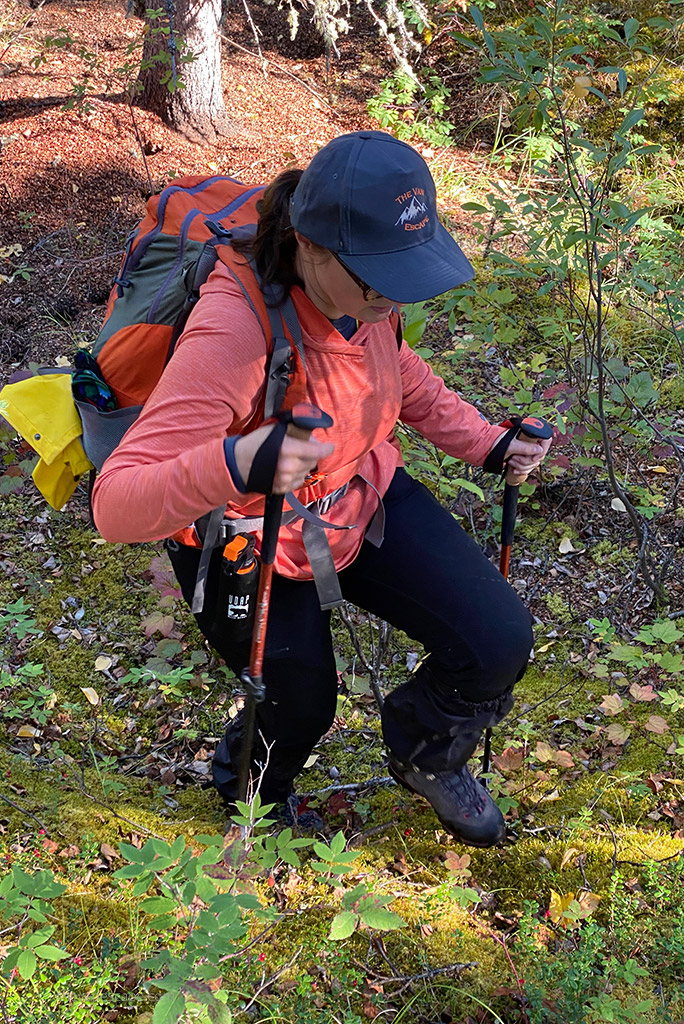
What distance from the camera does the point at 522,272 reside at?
3.87m

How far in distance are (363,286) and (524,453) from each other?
3.33 feet

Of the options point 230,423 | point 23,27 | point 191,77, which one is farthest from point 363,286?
point 23,27

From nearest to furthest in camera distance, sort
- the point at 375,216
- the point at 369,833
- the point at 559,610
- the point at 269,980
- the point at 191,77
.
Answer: the point at 375,216 < the point at 269,980 < the point at 369,833 < the point at 559,610 < the point at 191,77

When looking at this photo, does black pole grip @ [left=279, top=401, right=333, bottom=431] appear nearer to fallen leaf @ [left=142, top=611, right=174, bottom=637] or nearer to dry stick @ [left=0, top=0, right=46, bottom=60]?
fallen leaf @ [left=142, top=611, right=174, bottom=637]

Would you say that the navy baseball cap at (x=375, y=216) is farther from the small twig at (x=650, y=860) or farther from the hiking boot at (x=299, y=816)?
the small twig at (x=650, y=860)

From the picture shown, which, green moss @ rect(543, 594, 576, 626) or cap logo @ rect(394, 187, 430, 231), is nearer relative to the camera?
cap logo @ rect(394, 187, 430, 231)

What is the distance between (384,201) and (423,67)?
22.5 ft

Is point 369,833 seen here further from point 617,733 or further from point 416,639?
point 617,733

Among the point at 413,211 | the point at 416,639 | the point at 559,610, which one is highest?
the point at 413,211

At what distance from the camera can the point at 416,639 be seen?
2.79 m

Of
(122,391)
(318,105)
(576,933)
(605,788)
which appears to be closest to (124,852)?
(122,391)

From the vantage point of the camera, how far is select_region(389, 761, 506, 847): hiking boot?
9.74 ft

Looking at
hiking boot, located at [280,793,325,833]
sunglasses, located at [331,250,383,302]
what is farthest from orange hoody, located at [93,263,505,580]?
hiking boot, located at [280,793,325,833]

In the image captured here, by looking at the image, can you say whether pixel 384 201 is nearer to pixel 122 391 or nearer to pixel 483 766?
pixel 122 391
